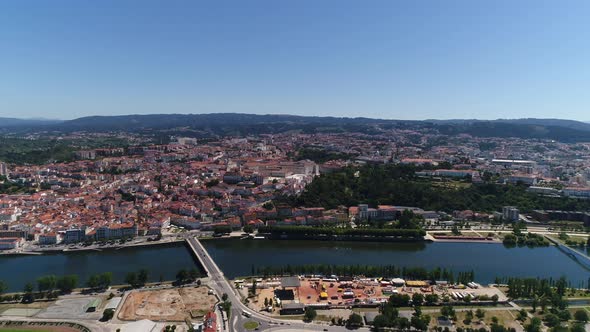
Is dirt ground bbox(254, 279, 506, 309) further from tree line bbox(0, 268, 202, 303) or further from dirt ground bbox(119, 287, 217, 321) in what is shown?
tree line bbox(0, 268, 202, 303)

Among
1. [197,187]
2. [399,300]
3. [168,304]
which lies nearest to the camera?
[399,300]

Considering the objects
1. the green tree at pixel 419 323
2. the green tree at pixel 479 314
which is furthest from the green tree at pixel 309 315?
the green tree at pixel 479 314

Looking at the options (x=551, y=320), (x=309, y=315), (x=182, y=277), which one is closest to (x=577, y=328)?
(x=551, y=320)

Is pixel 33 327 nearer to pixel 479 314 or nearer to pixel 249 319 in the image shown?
pixel 249 319

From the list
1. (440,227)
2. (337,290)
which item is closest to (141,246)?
(337,290)

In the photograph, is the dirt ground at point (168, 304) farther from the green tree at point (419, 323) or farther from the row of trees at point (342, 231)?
the row of trees at point (342, 231)

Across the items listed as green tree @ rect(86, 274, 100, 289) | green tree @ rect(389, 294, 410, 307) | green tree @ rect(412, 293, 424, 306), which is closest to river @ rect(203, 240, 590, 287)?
green tree @ rect(412, 293, 424, 306)
